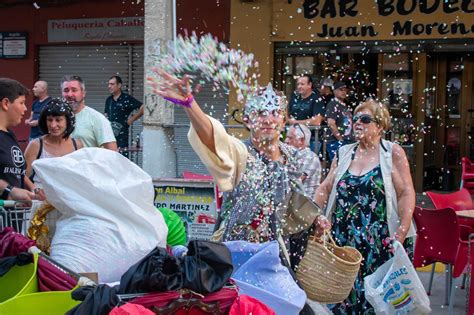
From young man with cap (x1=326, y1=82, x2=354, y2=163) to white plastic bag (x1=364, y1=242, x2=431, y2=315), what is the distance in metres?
3.99

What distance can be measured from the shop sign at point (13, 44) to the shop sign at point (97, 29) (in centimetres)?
56

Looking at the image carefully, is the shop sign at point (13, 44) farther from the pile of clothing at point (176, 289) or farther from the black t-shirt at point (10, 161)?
the pile of clothing at point (176, 289)

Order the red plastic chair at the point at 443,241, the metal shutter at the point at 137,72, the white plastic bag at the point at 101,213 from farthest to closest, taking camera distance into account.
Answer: the metal shutter at the point at 137,72 < the red plastic chair at the point at 443,241 < the white plastic bag at the point at 101,213

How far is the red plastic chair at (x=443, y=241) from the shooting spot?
722 cm

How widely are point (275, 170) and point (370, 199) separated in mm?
1580

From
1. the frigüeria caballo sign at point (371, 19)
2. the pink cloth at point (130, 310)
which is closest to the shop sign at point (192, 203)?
the pink cloth at point (130, 310)

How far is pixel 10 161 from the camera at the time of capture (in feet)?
18.4

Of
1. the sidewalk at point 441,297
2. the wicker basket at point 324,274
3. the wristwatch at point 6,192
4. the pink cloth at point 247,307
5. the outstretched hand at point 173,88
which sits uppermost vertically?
the outstretched hand at point 173,88

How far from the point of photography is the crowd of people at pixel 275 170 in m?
4.20

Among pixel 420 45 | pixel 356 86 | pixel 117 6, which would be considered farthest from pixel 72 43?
pixel 420 45

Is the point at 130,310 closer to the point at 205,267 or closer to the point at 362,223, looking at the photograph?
the point at 205,267

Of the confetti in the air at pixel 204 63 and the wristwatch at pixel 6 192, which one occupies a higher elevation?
the confetti in the air at pixel 204 63

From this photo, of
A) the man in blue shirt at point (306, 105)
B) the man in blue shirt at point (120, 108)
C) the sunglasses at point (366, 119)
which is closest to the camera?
the sunglasses at point (366, 119)

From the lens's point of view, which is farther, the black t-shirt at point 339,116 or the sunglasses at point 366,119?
the black t-shirt at point 339,116
